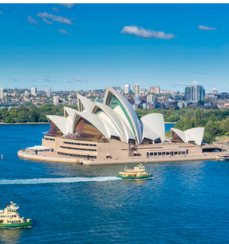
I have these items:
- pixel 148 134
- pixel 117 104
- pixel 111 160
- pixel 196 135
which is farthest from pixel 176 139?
pixel 111 160

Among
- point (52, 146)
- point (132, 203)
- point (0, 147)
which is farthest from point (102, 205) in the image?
point (0, 147)

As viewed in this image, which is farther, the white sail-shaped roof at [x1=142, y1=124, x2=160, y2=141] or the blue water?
the white sail-shaped roof at [x1=142, y1=124, x2=160, y2=141]

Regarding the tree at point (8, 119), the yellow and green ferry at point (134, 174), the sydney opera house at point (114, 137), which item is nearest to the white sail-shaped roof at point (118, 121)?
the sydney opera house at point (114, 137)

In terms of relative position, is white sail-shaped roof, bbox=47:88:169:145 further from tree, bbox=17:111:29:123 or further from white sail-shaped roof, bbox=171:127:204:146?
tree, bbox=17:111:29:123

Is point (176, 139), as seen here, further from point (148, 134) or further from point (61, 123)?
point (61, 123)

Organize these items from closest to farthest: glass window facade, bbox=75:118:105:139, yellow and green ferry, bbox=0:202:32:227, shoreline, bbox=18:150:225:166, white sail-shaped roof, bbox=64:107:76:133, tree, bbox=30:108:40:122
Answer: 1. yellow and green ferry, bbox=0:202:32:227
2. shoreline, bbox=18:150:225:166
3. glass window facade, bbox=75:118:105:139
4. white sail-shaped roof, bbox=64:107:76:133
5. tree, bbox=30:108:40:122

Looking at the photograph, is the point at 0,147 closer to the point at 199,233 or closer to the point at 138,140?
the point at 138,140

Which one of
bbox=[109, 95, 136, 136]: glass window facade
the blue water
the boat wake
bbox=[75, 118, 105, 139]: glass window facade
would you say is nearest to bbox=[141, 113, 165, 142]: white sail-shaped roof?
bbox=[109, 95, 136, 136]: glass window facade
